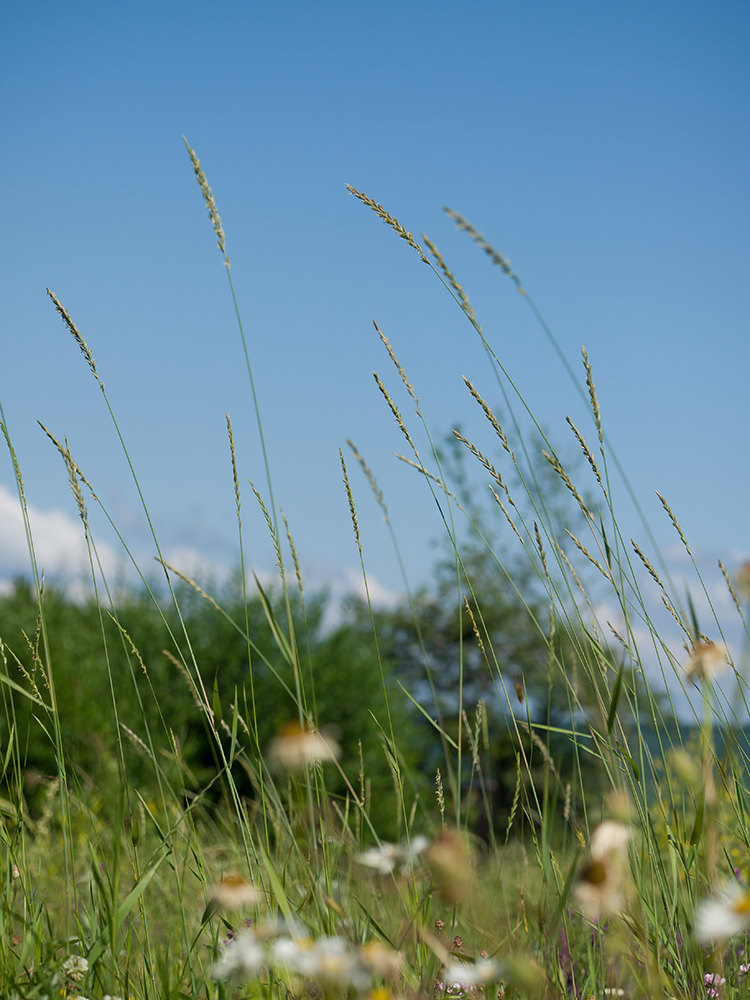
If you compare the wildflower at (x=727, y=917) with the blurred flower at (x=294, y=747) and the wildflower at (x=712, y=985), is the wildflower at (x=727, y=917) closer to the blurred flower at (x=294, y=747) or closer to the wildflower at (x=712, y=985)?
the blurred flower at (x=294, y=747)

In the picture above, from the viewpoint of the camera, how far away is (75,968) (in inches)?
41.7

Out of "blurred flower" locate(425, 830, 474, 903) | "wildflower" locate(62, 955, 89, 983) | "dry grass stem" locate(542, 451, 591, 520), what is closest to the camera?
"blurred flower" locate(425, 830, 474, 903)

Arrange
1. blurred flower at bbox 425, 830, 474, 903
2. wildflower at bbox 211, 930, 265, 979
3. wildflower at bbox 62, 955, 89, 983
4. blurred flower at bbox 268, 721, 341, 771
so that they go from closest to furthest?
blurred flower at bbox 425, 830, 474, 903
wildflower at bbox 211, 930, 265, 979
blurred flower at bbox 268, 721, 341, 771
wildflower at bbox 62, 955, 89, 983

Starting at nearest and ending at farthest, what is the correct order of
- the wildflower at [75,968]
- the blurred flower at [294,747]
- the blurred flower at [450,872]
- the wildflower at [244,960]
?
the blurred flower at [450,872]
the wildflower at [244,960]
the blurred flower at [294,747]
the wildflower at [75,968]

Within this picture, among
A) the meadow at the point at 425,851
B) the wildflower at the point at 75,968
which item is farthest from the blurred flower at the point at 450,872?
the wildflower at the point at 75,968

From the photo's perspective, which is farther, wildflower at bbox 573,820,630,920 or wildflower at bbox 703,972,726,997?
wildflower at bbox 703,972,726,997

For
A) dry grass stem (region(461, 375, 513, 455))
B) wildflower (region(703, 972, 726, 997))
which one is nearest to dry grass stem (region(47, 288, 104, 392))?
dry grass stem (region(461, 375, 513, 455))

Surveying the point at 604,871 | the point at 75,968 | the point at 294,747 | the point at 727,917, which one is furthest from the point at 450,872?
the point at 75,968

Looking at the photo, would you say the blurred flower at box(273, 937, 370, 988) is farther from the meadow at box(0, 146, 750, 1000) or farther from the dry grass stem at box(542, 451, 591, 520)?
the dry grass stem at box(542, 451, 591, 520)

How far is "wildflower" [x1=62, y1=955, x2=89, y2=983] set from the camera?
104 cm

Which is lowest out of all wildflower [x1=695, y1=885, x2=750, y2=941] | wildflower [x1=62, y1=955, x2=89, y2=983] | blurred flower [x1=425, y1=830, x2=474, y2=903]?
wildflower [x1=62, y1=955, x2=89, y2=983]

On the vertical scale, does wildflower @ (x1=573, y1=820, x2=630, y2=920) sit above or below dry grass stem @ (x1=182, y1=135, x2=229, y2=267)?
below

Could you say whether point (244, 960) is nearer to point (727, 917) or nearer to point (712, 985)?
point (727, 917)

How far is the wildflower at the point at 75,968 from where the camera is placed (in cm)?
104
